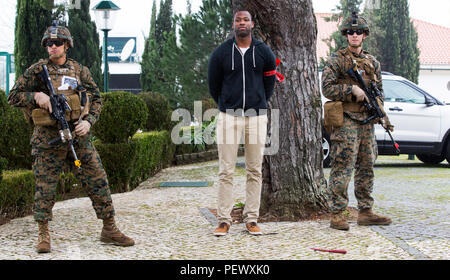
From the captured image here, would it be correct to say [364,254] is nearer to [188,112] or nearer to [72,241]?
[72,241]

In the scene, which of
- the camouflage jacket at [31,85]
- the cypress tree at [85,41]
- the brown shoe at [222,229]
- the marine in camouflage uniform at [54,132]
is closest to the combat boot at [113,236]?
the marine in camouflage uniform at [54,132]

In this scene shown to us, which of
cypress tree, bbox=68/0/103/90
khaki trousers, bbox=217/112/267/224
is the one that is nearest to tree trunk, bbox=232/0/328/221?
khaki trousers, bbox=217/112/267/224

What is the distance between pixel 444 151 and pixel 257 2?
757 centimetres

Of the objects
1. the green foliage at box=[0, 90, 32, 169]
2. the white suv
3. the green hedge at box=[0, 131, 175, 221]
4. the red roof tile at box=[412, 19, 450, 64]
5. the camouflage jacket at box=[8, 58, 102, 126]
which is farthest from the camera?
the red roof tile at box=[412, 19, 450, 64]

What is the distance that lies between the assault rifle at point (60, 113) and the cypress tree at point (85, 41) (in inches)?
601

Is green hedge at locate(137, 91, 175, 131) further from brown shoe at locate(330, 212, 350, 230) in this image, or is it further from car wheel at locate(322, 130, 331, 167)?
brown shoe at locate(330, 212, 350, 230)

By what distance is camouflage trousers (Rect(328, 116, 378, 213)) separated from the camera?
19.6ft

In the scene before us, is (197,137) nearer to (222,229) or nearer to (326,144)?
(326,144)

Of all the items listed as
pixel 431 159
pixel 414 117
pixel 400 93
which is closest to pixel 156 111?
pixel 400 93

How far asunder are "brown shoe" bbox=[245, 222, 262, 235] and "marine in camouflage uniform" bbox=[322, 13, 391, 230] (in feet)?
2.52

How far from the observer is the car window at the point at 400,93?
12.4 m

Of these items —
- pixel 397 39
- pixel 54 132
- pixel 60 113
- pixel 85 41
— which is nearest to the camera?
pixel 60 113

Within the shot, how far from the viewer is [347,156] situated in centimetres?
596

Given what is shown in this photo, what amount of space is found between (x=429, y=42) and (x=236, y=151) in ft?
116
